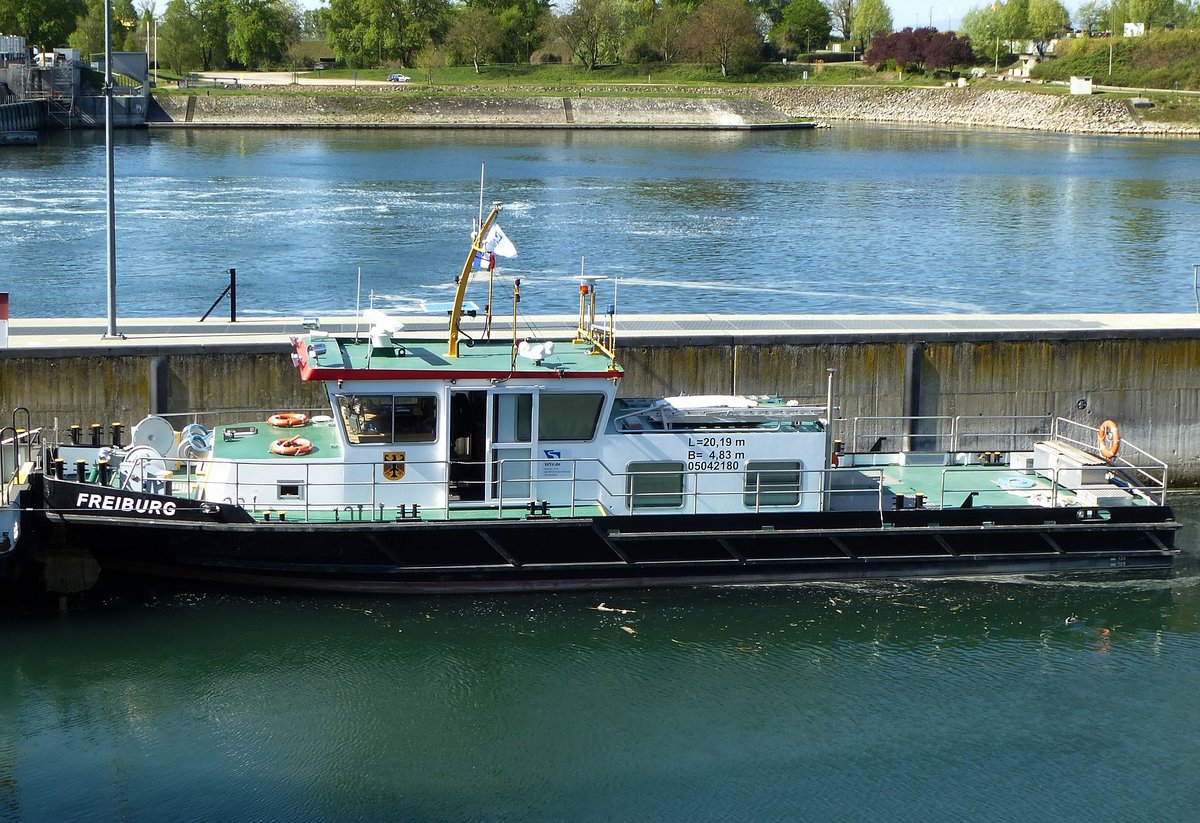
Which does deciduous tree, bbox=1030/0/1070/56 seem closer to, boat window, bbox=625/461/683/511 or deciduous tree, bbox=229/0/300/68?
deciduous tree, bbox=229/0/300/68

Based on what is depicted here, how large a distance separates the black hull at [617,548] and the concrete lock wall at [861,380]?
11.7 ft

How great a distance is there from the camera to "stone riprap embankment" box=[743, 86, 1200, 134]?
112438 millimetres

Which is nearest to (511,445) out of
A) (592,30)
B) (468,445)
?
(468,445)

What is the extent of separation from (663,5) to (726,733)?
146237mm

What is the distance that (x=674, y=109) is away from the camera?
4456 inches

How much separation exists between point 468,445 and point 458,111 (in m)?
95.1

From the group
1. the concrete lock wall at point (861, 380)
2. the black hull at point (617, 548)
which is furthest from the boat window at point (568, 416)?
the concrete lock wall at point (861, 380)

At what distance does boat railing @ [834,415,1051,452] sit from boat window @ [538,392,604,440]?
5.73 metres

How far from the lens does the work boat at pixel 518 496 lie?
672 inches

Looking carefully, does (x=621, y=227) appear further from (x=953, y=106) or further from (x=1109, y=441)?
(x=953, y=106)

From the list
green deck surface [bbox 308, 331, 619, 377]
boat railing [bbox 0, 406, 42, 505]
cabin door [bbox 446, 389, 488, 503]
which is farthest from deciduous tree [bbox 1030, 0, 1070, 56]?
boat railing [bbox 0, 406, 42, 505]

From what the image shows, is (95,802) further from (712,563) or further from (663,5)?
(663,5)

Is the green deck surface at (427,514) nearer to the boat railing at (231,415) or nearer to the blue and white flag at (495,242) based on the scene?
the blue and white flag at (495,242)

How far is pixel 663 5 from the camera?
154 meters
